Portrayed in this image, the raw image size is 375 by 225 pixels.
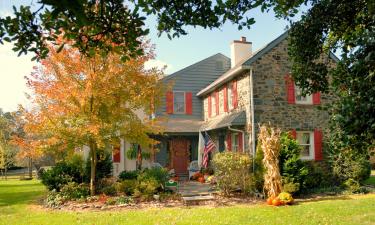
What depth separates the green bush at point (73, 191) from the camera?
12.9 m

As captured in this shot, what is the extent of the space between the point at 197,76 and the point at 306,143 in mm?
8142

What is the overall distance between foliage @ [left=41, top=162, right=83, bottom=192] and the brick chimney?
415 inches

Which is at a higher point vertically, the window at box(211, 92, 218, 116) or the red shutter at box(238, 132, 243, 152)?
the window at box(211, 92, 218, 116)

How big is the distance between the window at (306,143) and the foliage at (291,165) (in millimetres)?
2483

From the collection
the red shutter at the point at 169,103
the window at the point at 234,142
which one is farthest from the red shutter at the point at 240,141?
the red shutter at the point at 169,103

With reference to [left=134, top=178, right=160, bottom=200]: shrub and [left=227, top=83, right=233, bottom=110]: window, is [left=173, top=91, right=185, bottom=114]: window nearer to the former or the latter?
[left=227, top=83, right=233, bottom=110]: window

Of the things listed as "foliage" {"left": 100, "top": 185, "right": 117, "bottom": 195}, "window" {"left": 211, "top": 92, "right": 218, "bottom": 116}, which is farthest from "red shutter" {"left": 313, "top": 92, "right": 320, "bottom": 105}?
"foliage" {"left": 100, "top": 185, "right": 117, "bottom": 195}

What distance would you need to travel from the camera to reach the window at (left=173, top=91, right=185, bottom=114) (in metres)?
21.1

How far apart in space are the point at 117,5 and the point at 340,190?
12.8 meters

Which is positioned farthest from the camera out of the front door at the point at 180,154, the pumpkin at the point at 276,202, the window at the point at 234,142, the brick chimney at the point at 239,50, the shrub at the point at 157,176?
the front door at the point at 180,154

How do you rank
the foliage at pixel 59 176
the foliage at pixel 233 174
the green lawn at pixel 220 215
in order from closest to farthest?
the green lawn at pixel 220 215
the foliage at pixel 233 174
the foliage at pixel 59 176

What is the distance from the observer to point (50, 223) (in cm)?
898

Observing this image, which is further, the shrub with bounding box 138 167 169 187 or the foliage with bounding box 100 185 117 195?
the foliage with bounding box 100 185 117 195

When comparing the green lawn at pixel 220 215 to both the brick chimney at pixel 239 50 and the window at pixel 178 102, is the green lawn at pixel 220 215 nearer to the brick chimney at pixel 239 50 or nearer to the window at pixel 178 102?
the window at pixel 178 102
